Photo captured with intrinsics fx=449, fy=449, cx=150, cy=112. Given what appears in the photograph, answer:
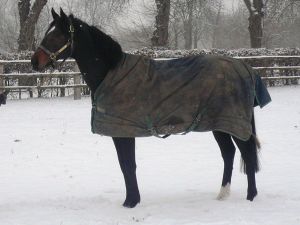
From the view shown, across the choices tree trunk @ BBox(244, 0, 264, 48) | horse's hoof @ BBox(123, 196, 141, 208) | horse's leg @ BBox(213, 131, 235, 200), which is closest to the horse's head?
horse's hoof @ BBox(123, 196, 141, 208)

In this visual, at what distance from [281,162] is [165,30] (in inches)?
587

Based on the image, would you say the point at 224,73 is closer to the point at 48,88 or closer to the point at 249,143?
the point at 249,143

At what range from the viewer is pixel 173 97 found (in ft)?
14.1

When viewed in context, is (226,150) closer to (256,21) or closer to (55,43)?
(55,43)

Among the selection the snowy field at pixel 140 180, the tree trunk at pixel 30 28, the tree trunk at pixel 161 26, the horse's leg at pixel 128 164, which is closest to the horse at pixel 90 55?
the horse's leg at pixel 128 164

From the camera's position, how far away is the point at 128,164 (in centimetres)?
435

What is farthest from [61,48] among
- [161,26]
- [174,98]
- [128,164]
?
[161,26]

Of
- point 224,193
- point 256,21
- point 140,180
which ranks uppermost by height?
point 256,21

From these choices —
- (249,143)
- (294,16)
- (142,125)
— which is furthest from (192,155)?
(294,16)

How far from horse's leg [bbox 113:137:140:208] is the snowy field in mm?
104

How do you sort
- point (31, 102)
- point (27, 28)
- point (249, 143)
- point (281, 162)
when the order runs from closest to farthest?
point (249, 143)
point (281, 162)
point (31, 102)
point (27, 28)

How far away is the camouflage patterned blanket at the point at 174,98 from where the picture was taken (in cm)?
420

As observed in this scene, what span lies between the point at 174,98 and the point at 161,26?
1658cm

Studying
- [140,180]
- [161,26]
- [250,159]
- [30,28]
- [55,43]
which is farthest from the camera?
[161,26]
